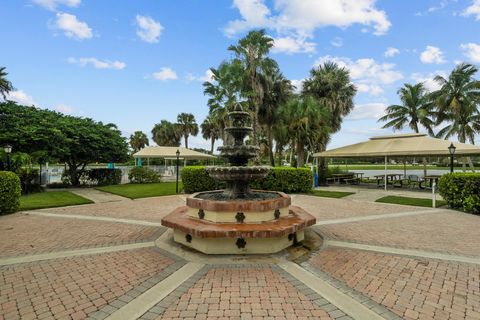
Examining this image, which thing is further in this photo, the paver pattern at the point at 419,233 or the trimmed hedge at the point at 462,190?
the trimmed hedge at the point at 462,190

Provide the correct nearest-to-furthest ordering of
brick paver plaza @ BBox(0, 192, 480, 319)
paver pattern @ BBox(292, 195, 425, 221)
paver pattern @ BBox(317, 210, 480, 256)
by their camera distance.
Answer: brick paver plaza @ BBox(0, 192, 480, 319) → paver pattern @ BBox(317, 210, 480, 256) → paver pattern @ BBox(292, 195, 425, 221)

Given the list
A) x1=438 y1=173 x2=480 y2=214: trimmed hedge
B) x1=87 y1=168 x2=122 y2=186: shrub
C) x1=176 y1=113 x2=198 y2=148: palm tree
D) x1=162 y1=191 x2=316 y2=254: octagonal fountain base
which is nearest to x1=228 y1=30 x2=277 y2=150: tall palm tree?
x1=87 y1=168 x2=122 y2=186: shrub

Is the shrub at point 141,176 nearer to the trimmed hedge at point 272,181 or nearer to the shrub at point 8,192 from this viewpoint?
the trimmed hedge at point 272,181

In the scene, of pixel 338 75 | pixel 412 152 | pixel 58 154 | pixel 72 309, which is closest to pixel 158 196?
pixel 58 154

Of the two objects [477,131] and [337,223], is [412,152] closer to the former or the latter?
[337,223]

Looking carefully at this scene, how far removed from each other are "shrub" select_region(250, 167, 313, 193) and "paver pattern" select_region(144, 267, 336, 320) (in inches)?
463

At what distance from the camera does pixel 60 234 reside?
22.8 feet

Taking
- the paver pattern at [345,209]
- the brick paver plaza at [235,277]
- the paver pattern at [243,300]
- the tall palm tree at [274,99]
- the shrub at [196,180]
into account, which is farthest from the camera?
the tall palm tree at [274,99]

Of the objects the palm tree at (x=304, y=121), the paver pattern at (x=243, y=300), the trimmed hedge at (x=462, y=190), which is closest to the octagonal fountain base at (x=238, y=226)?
the paver pattern at (x=243, y=300)

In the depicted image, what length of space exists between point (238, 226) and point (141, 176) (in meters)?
18.3

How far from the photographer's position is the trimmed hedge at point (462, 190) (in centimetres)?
999

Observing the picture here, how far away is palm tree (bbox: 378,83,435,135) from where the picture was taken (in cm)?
2677

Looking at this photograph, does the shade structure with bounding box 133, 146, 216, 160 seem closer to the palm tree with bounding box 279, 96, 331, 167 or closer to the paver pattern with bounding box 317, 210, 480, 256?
the palm tree with bounding box 279, 96, 331, 167

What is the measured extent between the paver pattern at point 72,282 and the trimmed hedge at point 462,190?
10.7 metres
